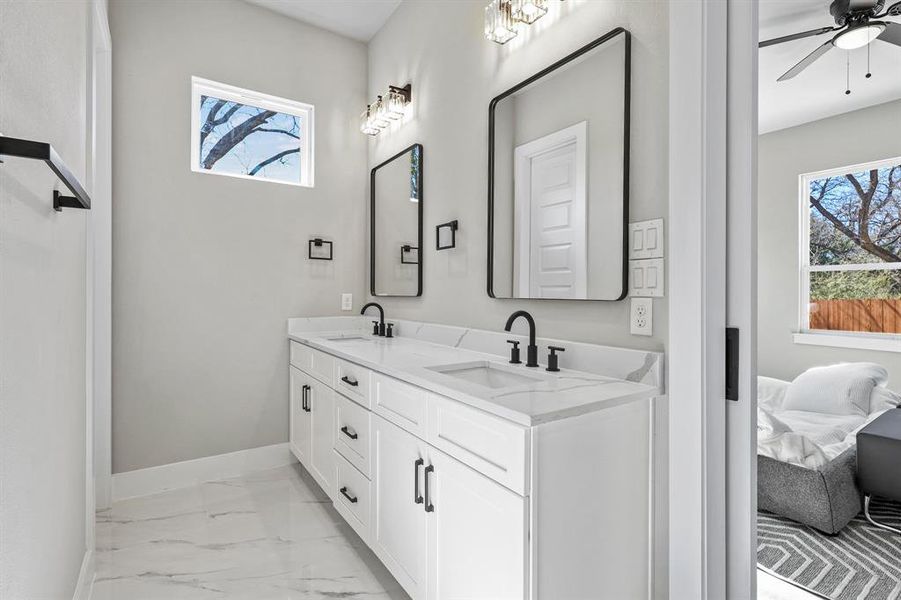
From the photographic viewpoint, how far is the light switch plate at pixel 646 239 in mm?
1397

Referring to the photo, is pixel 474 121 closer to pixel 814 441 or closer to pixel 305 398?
pixel 305 398

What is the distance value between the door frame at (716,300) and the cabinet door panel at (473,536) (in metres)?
0.52

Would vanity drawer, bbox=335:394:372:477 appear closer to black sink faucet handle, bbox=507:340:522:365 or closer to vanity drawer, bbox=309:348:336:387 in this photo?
vanity drawer, bbox=309:348:336:387

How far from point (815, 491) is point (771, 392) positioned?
0.45 metres

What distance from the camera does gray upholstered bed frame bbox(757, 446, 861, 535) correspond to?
1534mm

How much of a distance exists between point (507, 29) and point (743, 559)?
1.99 m

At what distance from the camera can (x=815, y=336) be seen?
1310mm

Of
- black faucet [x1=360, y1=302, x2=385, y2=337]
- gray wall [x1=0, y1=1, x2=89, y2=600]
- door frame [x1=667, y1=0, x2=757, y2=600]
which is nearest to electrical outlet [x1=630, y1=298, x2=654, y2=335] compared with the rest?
door frame [x1=667, y1=0, x2=757, y2=600]

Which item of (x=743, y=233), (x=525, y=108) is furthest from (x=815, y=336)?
(x=525, y=108)

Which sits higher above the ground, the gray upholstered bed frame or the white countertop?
the white countertop

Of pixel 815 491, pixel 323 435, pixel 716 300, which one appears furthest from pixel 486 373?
pixel 815 491

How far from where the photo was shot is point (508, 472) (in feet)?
3.70

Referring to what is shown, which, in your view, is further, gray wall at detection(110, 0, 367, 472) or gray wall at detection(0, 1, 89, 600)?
gray wall at detection(110, 0, 367, 472)

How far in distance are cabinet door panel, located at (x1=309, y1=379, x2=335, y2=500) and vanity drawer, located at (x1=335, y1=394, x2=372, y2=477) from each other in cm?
9
